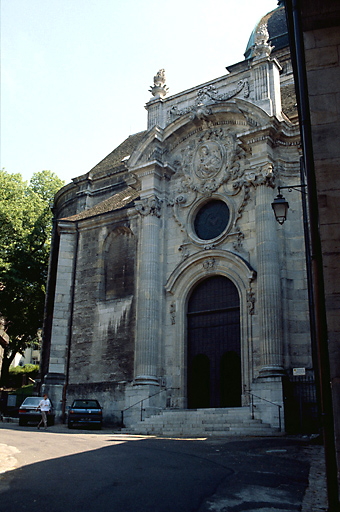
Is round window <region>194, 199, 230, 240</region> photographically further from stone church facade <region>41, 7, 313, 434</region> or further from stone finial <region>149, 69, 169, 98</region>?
stone finial <region>149, 69, 169, 98</region>

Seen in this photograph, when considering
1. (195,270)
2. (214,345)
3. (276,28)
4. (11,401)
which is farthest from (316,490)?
(276,28)

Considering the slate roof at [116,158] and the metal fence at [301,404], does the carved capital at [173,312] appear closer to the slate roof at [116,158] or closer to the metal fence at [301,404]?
the metal fence at [301,404]

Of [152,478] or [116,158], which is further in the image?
[116,158]

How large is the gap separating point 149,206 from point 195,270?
375 centimetres

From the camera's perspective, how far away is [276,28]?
33.3 m

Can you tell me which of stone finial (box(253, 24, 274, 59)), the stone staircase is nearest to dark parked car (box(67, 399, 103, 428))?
the stone staircase

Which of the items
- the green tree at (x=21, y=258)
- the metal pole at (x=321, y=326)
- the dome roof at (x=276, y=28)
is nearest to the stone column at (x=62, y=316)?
the green tree at (x=21, y=258)

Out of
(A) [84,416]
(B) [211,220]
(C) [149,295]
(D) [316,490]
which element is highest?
(B) [211,220]

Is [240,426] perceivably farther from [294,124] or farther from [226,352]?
[294,124]

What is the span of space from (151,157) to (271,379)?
38.8 feet

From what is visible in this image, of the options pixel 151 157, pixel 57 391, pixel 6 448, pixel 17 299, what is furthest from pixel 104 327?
pixel 6 448

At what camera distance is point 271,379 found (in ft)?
59.0

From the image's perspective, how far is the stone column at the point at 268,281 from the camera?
60.6ft

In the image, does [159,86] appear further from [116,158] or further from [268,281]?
[268,281]
